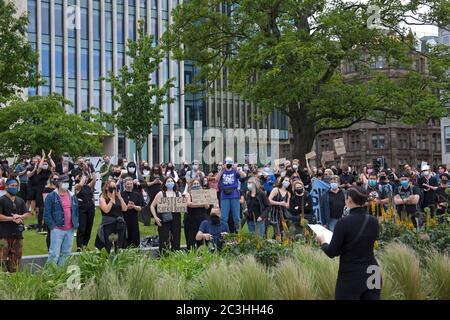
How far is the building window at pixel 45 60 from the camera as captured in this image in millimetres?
60469

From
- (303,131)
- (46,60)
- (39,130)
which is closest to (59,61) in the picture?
(46,60)

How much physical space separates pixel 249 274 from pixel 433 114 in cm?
2004

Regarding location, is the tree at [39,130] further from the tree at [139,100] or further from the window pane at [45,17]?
the window pane at [45,17]

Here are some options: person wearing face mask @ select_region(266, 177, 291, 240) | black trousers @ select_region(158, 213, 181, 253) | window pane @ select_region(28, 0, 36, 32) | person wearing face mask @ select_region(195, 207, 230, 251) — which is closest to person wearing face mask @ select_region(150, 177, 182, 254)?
black trousers @ select_region(158, 213, 181, 253)

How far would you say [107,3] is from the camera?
212ft

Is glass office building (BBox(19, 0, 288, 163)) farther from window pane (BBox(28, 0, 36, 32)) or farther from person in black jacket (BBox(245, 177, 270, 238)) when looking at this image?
person in black jacket (BBox(245, 177, 270, 238))

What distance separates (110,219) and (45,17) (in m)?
52.0

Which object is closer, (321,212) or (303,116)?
(321,212)

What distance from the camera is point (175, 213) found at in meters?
13.6

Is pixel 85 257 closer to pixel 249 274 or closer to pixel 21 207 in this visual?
pixel 249 274

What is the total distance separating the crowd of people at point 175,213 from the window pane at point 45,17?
4312cm

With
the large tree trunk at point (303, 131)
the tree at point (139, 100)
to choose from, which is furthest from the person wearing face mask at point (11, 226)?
the tree at point (139, 100)

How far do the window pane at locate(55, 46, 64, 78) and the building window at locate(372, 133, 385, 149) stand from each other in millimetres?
50438
